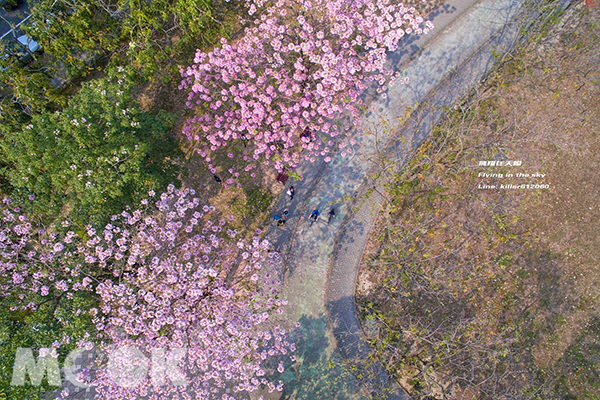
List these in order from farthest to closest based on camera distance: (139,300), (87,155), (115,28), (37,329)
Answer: (115,28), (139,300), (87,155), (37,329)

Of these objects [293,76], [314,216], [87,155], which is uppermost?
[293,76]

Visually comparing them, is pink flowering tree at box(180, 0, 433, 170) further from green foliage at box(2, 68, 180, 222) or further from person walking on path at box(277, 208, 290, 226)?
green foliage at box(2, 68, 180, 222)

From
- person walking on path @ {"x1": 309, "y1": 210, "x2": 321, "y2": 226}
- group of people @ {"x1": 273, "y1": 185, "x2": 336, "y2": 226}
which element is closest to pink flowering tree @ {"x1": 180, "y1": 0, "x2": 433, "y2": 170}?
group of people @ {"x1": 273, "y1": 185, "x2": 336, "y2": 226}

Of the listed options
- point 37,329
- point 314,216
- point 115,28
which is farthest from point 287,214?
point 115,28

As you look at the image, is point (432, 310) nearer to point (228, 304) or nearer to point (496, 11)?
point (228, 304)

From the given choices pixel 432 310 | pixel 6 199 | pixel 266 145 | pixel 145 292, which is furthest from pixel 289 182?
pixel 6 199

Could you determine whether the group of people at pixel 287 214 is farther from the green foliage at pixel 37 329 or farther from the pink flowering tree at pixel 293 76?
the green foliage at pixel 37 329

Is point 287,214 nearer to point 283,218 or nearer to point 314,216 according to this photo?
point 283,218

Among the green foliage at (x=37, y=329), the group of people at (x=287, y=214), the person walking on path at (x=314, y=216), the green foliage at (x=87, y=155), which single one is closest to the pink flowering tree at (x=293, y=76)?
the group of people at (x=287, y=214)
